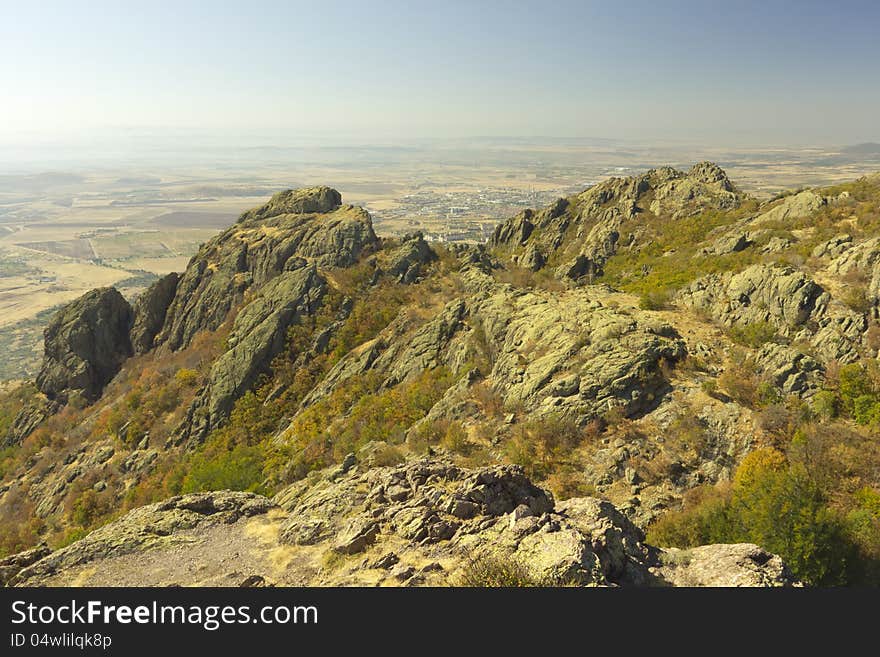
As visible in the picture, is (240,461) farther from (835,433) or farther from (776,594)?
(835,433)

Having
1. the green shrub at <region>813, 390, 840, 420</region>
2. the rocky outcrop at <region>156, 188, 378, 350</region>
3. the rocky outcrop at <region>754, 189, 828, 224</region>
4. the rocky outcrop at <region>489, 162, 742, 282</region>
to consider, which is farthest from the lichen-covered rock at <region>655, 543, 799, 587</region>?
the rocky outcrop at <region>489, 162, 742, 282</region>

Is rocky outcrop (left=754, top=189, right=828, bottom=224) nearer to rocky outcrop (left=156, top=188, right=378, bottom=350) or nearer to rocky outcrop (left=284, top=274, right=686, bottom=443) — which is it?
rocky outcrop (left=284, top=274, right=686, bottom=443)

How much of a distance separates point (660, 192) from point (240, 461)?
231 feet

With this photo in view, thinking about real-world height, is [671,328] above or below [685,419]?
above

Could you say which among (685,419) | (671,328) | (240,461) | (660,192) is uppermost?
(660,192)

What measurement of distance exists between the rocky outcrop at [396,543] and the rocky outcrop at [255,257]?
35925 mm

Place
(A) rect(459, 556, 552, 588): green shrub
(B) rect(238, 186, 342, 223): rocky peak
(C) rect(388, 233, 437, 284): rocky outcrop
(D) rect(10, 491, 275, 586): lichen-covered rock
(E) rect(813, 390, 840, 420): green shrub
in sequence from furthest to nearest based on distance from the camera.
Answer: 1. (B) rect(238, 186, 342, 223): rocky peak
2. (C) rect(388, 233, 437, 284): rocky outcrop
3. (E) rect(813, 390, 840, 420): green shrub
4. (D) rect(10, 491, 275, 586): lichen-covered rock
5. (A) rect(459, 556, 552, 588): green shrub

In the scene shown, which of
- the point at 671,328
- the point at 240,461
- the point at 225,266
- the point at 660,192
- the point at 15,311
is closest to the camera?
the point at 671,328

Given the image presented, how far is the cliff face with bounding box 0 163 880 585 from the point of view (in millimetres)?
14555

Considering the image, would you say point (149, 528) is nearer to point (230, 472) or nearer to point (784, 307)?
point (230, 472)

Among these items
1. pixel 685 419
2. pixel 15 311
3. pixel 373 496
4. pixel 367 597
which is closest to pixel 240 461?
pixel 373 496

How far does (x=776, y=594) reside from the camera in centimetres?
920

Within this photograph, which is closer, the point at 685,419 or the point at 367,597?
the point at 367,597

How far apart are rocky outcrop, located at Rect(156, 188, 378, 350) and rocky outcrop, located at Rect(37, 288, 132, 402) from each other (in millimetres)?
7136
